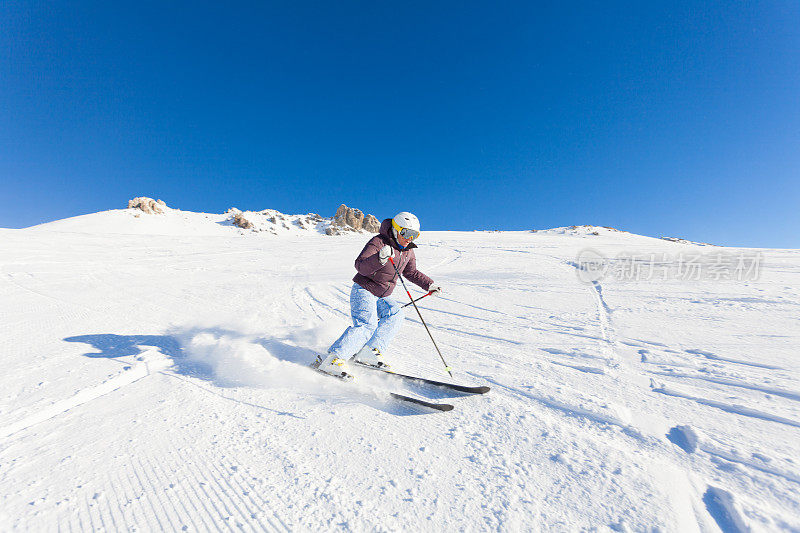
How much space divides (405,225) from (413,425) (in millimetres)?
2132

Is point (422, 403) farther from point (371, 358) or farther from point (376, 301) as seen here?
point (376, 301)

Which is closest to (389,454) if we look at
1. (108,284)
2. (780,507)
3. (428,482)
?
(428,482)

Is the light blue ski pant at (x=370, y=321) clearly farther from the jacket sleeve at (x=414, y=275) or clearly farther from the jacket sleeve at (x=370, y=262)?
the jacket sleeve at (x=414, y=275)

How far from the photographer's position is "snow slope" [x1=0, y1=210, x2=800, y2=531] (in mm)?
1700

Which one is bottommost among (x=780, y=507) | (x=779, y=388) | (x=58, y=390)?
(x=58, y=390)

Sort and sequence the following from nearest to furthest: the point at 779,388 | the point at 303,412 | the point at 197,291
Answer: the point at 303,412
the point at 779,388
the point at 197,291

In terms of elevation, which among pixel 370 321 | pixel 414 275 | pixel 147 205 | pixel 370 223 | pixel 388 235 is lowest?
pixel 370 321

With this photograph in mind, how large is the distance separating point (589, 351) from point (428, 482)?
308cm

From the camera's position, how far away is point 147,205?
1991 inches

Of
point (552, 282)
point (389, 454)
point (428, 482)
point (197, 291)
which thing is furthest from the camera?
point (552, 282)

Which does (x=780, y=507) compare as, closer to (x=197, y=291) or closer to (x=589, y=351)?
(x=589, y=351)

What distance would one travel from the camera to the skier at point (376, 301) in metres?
3.48

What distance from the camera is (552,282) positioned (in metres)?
8.60

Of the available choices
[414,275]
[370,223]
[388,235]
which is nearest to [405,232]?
[388,235]
